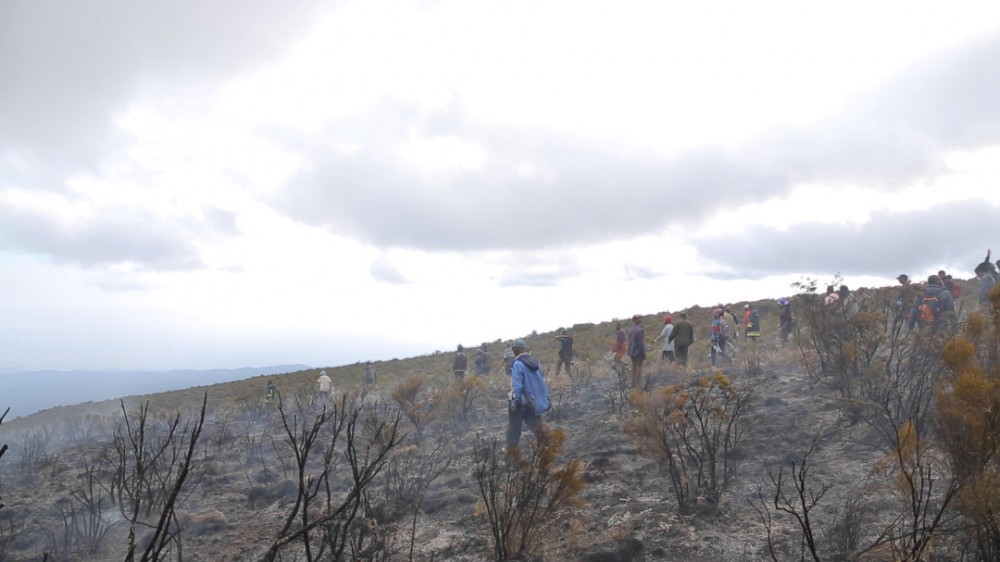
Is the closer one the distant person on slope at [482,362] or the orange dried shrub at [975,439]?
the orange dried shrub at [975,439]

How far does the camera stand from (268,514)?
7.72m

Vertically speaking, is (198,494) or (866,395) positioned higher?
(866,395)

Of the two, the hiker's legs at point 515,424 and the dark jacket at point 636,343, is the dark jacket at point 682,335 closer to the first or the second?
the dark jacket at point 636,343

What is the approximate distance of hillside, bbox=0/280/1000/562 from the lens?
4.95m

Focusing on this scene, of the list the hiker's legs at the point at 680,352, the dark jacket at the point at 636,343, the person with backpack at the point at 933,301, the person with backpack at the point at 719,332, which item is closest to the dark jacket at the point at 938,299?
the person with backpack at the point at 933,301

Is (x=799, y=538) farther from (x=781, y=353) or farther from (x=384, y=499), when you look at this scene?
(x=781, y=353)

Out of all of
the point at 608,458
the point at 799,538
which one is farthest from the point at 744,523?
the point at 608,458

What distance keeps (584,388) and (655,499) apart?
28.4ft

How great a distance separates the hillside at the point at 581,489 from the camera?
4.95 meters

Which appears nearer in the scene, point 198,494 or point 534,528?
point 534,528

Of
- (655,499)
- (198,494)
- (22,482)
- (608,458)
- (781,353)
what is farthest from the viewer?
(781,353)

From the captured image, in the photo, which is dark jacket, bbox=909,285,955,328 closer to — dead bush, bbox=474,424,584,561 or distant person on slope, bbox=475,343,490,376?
dead bush, bbox=474,424,584,561

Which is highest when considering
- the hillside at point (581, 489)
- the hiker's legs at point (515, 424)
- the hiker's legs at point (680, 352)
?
the hiker's legs at point (680, 352)

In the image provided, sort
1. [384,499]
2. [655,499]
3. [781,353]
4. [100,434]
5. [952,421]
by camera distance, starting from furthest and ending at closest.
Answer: [100,434] < [781,353] < [384,499] < [655,499] < [952,421]
